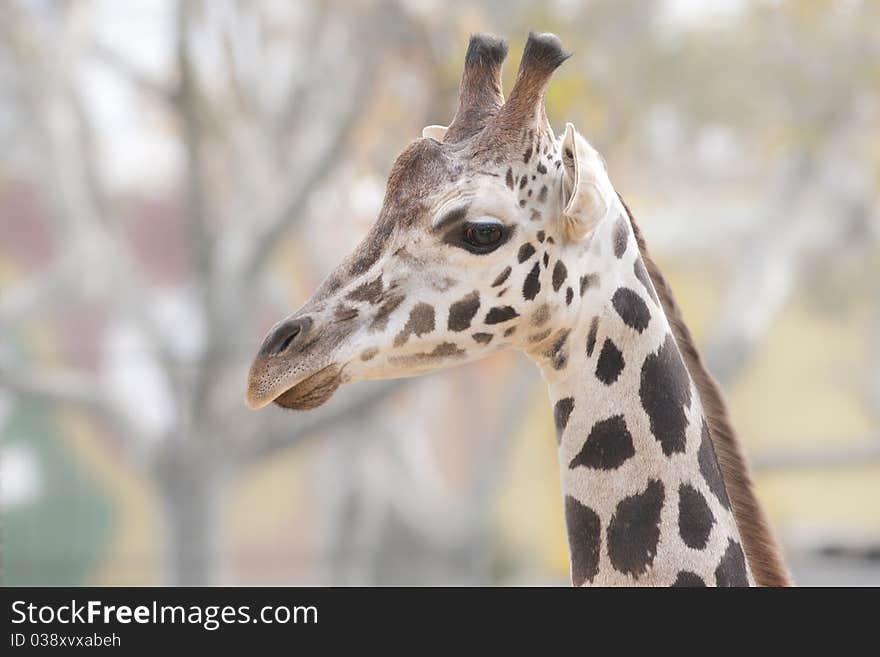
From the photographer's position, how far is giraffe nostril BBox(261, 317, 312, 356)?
8.67ft

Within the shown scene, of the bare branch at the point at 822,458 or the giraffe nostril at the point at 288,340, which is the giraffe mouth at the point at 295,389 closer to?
the giraffe nostril at the point at 288,340

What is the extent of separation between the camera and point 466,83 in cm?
294

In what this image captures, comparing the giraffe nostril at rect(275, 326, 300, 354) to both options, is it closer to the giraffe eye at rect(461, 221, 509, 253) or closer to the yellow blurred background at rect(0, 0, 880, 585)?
the giraffe eye at rect(461, 221, 509, 253)

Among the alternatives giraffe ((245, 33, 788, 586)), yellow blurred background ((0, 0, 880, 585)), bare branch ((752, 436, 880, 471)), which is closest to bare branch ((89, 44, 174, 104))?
yellow blurred background ((0, 0, 880, 585))

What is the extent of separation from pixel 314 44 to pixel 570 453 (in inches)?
357

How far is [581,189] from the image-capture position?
8.81ft

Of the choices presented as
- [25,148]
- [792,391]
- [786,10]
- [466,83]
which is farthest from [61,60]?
[792,391]

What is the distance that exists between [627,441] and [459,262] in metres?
0.56

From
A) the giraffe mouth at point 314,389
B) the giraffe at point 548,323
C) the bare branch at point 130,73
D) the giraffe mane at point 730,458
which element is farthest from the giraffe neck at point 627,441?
the bare branch at point 130,73

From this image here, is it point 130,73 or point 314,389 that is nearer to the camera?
point 314,389

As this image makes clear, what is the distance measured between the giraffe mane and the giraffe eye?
1.30 ft

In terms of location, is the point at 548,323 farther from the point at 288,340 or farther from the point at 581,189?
the point at 288,340

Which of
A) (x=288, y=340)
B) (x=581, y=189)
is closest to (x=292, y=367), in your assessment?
(x=288, y=340)
